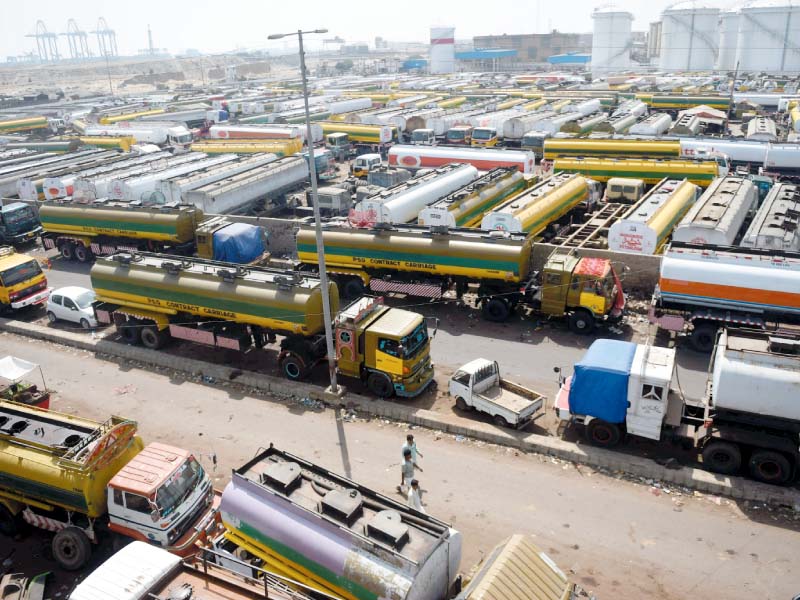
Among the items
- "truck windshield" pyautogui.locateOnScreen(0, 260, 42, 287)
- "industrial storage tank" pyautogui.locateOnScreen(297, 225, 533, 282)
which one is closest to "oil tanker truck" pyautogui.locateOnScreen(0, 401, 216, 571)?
→ "industrial storage tank" pyautogui.locateOnScreen(297, 225, 533, 282)

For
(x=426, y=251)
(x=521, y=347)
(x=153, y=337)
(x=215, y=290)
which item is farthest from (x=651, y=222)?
(x=153, y=337)

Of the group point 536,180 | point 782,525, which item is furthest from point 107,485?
point 536,180

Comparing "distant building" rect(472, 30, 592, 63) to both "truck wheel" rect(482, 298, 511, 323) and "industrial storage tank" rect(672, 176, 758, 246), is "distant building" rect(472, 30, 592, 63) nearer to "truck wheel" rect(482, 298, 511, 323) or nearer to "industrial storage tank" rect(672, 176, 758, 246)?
"industrial storage tank" rect(672, 176, 758, 246)

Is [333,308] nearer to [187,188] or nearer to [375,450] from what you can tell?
[375,450]

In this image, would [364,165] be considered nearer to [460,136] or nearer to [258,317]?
[460,136]

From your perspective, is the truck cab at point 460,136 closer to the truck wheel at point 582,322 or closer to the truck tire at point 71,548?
the truck wheel at point 582,322

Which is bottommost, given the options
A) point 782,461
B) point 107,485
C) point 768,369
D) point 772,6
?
point 782,461
